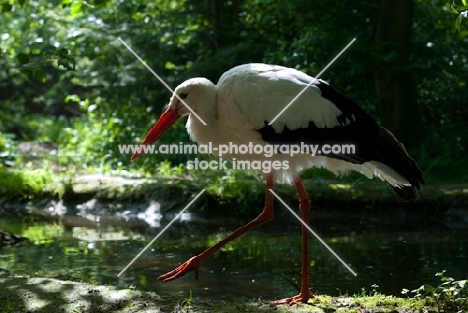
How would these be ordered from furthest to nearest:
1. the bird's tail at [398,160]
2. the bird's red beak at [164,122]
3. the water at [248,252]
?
the water at [248,252], the bird's red beak at [164,122], the bird's tail at [398,160]

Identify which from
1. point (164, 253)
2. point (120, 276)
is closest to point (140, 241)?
point (164, 253)

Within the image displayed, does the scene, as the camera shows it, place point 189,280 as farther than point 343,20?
No

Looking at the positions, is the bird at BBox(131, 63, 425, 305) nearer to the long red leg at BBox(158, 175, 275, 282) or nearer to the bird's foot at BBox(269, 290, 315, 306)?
the long red leg at BBox(158, 175, 275, 282)

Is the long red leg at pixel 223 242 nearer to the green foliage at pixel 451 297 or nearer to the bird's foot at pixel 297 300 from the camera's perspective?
the bird's foot at pixel 297 300

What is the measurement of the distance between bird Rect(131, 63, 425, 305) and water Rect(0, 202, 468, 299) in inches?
30.3

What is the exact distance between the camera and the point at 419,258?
6602 mm

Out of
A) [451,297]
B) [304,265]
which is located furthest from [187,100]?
[451,297]

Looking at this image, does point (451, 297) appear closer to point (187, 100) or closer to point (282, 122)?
point (282, 122)

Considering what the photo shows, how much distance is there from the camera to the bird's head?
5.17 metres

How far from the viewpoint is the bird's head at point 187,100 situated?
5.17 meters

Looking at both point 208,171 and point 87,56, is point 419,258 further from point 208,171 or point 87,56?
point 87,56

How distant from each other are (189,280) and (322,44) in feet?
18.9

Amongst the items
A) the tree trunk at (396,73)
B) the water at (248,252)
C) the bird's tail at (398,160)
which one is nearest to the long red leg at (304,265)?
the water at (248,252)

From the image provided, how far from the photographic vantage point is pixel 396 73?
433 inches
